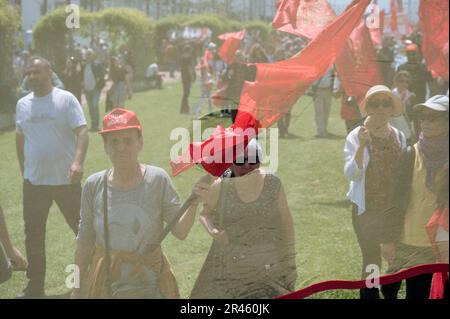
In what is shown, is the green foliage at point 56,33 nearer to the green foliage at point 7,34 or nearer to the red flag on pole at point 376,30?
the green foliage at point 7,34

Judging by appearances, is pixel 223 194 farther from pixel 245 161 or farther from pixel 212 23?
pixel 212 23

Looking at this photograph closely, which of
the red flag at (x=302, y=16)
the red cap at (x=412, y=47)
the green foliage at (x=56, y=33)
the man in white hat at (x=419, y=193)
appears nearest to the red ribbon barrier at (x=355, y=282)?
the man in white hat at (x=419, y=193)

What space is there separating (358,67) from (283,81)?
281mm

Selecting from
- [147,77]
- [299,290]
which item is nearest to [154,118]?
[147,77]

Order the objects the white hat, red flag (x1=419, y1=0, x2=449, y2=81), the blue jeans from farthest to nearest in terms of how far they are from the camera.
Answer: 1. the blue jeans
2. the white hat
3. red flag (x1=419, y1=0, x2=449, y2=81)

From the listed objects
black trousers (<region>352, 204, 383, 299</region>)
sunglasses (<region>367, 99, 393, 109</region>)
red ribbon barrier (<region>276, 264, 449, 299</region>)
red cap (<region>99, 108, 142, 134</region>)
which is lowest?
red ribbon barrier (<region>276, 264, 449, 299</region>)

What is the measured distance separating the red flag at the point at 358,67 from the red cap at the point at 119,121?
29.8 inches

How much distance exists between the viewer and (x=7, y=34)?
351cm

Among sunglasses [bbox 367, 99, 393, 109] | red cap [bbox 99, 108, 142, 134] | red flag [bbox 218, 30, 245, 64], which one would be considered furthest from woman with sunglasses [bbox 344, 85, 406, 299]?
red cap [bbox 99, 108, 142, 134]

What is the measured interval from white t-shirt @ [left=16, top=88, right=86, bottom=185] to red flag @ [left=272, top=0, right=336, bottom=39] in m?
0.82

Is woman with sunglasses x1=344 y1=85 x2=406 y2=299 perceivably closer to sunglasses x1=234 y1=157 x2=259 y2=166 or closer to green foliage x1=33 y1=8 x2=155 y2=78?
sunglasses x1=234 y1=157 x2=259 y2=166

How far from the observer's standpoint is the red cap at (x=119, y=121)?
3410mm

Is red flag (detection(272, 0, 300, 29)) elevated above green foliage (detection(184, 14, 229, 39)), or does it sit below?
above

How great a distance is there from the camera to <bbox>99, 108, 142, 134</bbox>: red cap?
11.2 feet
